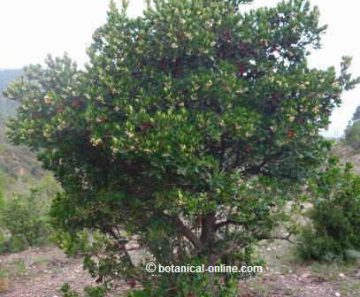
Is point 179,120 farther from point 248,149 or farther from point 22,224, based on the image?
point 22,224

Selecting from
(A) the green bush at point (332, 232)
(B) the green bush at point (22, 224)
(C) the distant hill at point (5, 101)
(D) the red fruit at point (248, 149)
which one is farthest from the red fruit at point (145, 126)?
(C) the distant hill at point (5, 101)

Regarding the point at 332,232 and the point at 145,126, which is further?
the point at 332,232

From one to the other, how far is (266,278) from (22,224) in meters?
5.78

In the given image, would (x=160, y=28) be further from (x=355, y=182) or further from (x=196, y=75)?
(x=355, y=182)

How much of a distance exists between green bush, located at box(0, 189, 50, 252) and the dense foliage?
20.8ft

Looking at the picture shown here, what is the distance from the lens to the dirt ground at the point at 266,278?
6395 millimetres

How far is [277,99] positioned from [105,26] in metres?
1.54

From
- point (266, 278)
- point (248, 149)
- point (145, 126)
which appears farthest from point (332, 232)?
point (145, 126)

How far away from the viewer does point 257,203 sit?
13.0ft

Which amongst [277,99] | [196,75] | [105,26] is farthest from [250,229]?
[105,26]

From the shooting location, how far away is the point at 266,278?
23.1 feet

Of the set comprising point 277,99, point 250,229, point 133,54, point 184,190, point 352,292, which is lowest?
point 352,292

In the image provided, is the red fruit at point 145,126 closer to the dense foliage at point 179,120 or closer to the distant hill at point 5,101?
the dense foliage at point 179,120

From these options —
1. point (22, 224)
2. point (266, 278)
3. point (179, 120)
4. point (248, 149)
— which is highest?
point (179, 120)
